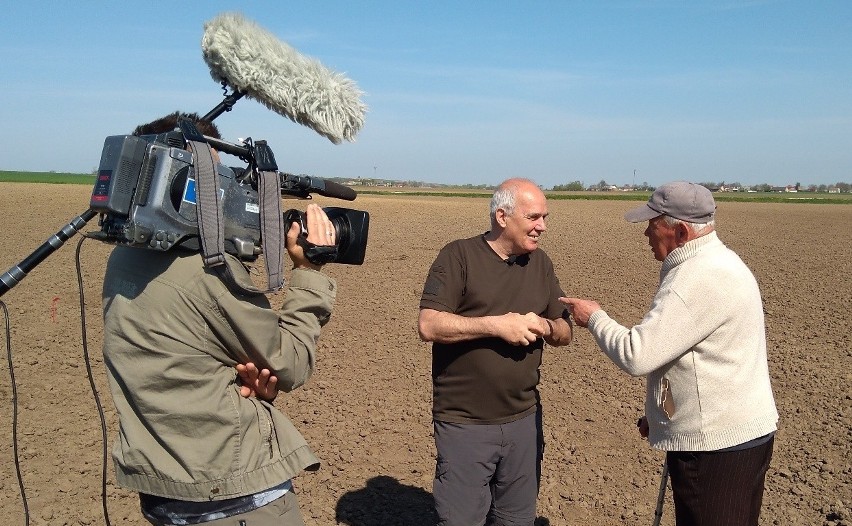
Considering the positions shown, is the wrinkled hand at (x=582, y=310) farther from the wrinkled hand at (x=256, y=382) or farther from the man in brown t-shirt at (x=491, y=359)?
the wrinkled hand at (x=256, y=382)

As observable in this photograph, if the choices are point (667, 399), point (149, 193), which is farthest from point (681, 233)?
point (149, 193)

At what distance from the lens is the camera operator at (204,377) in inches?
83.1

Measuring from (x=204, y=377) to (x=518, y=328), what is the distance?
177 cm

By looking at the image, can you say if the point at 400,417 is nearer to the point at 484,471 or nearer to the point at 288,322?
the point at 484,471

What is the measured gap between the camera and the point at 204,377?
7.13 ft

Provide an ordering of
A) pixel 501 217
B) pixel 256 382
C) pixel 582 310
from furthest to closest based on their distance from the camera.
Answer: pixel 501 217
pixel 582 310
pixel 256 382

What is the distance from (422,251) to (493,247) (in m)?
15.1

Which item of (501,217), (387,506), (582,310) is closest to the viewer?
(582,310)

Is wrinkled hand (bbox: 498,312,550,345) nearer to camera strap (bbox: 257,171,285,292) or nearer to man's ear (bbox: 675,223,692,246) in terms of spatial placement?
man's ear (bbox: 675,223,692,246)

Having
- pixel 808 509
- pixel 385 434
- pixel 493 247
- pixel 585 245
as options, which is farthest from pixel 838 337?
pixel 585 245

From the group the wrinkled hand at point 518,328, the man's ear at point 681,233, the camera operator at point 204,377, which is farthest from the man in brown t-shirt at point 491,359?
the camera operator at point 204,377

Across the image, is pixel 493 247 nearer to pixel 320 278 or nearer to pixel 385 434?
pixel 320 278

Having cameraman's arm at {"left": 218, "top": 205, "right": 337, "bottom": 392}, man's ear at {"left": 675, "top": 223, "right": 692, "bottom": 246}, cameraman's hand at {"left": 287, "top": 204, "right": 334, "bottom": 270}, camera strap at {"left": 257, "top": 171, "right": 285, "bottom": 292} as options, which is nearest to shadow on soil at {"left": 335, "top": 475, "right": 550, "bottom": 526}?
man's ear at {"left": 675, "top": 223, "right": 692, "bottom": 246}

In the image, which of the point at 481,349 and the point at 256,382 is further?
the point at 481,349
